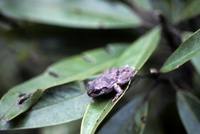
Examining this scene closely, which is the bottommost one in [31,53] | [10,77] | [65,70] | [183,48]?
[10,77]

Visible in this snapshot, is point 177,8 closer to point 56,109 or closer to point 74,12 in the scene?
point 74,12

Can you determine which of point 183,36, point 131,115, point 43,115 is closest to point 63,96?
point 43,115

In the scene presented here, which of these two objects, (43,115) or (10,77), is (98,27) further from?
(43,115)

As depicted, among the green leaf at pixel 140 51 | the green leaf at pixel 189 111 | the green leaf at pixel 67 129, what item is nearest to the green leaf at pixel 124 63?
the green leaf at pixel 140 51

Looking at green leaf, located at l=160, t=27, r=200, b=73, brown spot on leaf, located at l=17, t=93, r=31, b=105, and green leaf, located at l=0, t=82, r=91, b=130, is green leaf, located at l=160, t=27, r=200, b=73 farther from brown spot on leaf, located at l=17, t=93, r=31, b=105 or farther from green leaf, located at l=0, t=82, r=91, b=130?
brown spot on leaf, located at l=17, t=93, r=31, b=105

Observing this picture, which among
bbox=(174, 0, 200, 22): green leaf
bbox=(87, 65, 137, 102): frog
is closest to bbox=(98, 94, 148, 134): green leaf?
bbox=(87, 65, 137, 102): frog
